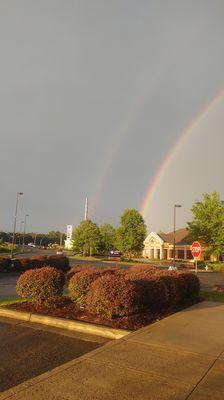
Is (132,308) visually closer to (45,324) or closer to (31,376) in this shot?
(45,324)

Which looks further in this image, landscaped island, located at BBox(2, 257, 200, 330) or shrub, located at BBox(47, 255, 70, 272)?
shrub, located at BBox(47, 255, 70, 272)

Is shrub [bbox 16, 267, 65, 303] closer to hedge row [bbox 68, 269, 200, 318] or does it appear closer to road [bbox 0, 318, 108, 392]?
hedge row [bbox 68, 269, 200, 318]

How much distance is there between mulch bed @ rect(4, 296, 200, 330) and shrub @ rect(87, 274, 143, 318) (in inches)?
7.1

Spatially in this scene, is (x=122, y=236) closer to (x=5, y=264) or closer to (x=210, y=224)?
(x=210, y=224)

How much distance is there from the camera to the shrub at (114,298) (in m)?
9.21

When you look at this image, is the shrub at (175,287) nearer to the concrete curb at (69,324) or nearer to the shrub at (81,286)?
the shrub at (81,286)

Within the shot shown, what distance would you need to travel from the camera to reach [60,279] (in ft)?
36.8

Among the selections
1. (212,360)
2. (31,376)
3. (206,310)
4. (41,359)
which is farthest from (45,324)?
(206,310)

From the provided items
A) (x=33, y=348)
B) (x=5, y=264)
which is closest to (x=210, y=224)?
(x=5, y=264)

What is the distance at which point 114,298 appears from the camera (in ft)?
30.3

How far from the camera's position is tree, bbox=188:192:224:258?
51.3 meters

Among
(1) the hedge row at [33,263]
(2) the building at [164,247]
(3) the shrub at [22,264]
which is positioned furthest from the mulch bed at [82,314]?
(2) the building at [164,247]

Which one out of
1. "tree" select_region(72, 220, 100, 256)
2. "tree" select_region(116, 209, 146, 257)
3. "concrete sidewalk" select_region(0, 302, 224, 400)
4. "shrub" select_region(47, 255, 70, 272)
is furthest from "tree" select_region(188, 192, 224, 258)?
"concrete sidewalk" select_region(0, 302, 224, 400)

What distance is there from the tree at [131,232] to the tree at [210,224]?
1237cm
